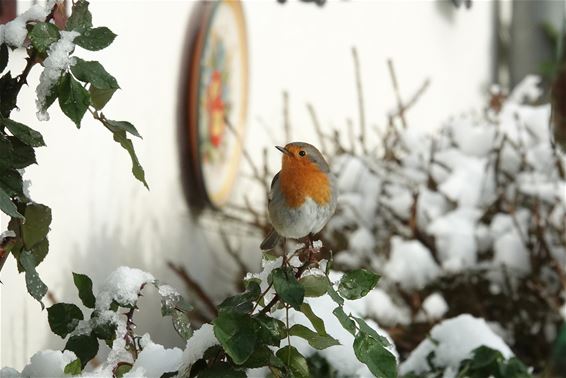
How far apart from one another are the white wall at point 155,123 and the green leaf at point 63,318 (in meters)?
0.30

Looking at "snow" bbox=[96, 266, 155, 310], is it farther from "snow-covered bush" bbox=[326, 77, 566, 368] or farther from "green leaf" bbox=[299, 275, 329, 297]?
"snow-covered bush" bbox=[326, 77, 566, 368]

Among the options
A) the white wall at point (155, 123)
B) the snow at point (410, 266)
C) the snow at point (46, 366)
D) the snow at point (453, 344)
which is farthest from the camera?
the snow at point (410, 266)

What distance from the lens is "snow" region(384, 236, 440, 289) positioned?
1604mm

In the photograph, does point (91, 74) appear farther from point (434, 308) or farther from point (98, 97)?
point (434, 308)

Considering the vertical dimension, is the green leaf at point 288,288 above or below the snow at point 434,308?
below

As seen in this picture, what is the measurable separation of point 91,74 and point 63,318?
0.17 metres

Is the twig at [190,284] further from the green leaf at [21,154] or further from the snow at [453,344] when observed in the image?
the green leaf at [21,154]

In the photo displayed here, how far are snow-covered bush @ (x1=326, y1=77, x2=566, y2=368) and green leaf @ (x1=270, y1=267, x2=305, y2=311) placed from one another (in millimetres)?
985

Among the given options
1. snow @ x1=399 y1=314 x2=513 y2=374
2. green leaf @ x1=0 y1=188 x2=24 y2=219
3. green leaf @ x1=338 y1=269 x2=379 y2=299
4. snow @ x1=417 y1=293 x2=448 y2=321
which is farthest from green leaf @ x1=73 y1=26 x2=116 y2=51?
snow @ x1=417 y1=293 x2=448 y2=321

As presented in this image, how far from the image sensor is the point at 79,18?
0.59m

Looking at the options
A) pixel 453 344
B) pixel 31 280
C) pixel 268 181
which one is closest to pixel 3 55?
pixel 31 280

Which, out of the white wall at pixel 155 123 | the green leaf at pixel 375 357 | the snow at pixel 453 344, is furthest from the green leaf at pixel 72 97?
the snow at pixel 453 344

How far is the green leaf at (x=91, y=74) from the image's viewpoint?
22.1 inches

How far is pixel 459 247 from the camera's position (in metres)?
1.63
